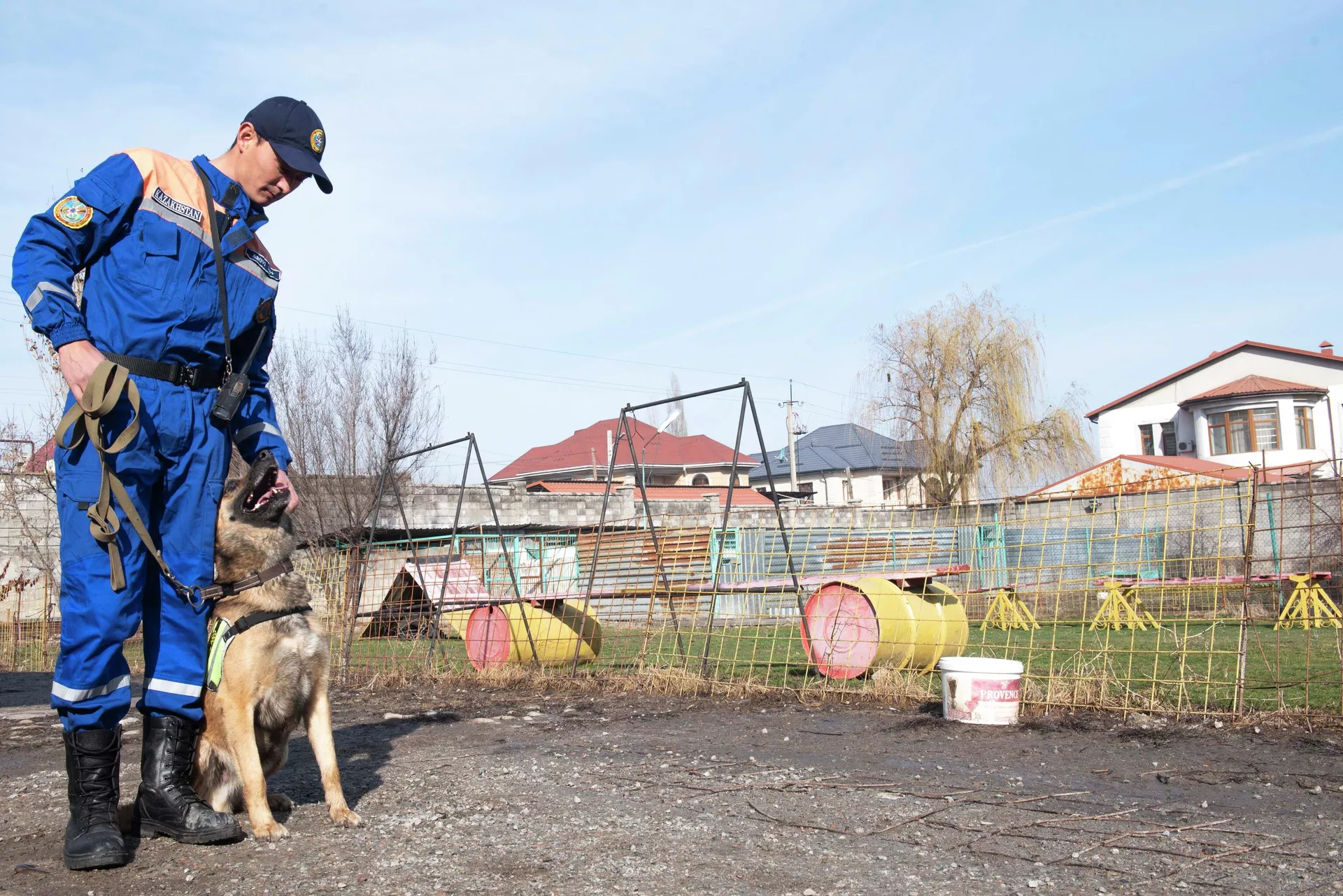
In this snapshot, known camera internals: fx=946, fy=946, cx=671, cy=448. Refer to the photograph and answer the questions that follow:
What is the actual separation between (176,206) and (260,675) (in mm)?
1489

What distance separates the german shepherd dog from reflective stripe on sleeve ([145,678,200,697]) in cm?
10

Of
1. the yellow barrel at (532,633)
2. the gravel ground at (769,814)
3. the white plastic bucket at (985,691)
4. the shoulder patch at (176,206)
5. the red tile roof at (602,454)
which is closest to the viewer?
the gravel ground at (769,814)

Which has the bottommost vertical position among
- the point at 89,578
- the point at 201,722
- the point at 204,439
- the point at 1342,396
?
the point at 201,722

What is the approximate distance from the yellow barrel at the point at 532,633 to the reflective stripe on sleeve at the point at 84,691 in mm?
5941

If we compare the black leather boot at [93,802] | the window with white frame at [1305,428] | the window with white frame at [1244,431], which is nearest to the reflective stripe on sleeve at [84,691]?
the black leather boot at [93,802]

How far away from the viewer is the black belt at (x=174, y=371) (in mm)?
2770

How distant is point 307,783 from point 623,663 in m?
5.95

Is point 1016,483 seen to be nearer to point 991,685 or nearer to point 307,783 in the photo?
point 991,685

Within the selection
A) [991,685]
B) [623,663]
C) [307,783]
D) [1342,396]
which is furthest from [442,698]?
[1342,396]

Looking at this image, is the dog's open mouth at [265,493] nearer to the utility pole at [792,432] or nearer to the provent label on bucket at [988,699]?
the provent label on bucket at [988,699]

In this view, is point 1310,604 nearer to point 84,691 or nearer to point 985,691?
point 985,691

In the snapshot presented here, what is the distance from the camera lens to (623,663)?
9.59 meters

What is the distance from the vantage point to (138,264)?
2816 millimetres

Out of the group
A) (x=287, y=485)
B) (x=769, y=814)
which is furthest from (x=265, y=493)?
(x=769, y=814)
